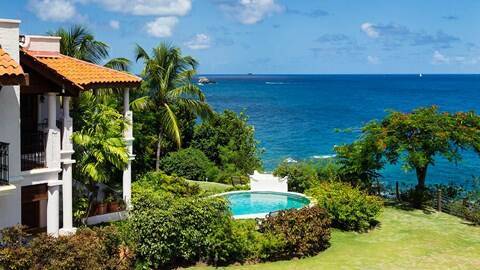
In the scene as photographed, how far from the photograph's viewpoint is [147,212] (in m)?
15.4

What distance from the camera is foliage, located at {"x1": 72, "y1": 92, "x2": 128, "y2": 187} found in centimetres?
1603

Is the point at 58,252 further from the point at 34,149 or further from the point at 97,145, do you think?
the point at 97,145

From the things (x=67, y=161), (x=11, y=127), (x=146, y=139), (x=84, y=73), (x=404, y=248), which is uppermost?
(x=84, y=73)

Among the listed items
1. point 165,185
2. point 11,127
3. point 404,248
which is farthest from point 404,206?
point 11,127

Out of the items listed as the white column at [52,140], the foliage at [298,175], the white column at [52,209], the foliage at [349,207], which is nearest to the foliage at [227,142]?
the foliage at [298,175]

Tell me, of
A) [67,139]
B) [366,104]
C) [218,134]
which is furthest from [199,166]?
[366,104]

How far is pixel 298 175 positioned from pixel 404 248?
31.6ft

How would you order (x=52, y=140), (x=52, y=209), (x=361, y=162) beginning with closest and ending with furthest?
1. (x=52, y=140)
2. (x=52, y=209)
3. (x=361, y=162)

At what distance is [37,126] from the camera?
17.0 meters

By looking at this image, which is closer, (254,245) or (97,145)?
(97,145)

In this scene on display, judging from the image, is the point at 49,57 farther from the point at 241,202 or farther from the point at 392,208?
the point at 392,208

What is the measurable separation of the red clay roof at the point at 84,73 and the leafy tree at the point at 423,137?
1158 cm

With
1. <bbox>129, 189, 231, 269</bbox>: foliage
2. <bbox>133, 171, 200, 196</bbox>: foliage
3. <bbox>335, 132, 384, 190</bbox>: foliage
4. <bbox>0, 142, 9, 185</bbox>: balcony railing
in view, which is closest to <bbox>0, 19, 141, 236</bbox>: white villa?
<bbox>0, 142, 9, 185</bbox>: balcony railing

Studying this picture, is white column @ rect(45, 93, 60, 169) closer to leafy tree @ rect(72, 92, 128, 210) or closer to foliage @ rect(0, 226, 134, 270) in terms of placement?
leafy tree @ rect(72, 92, 128, 210)
